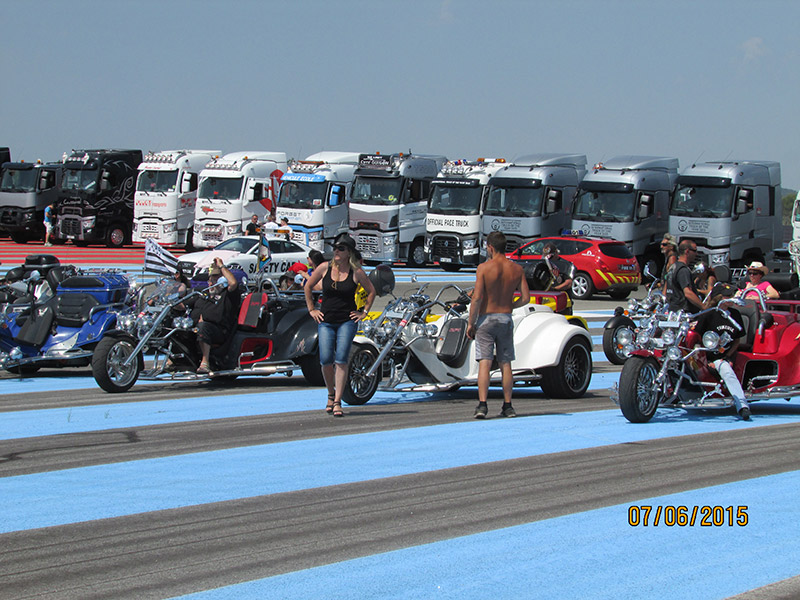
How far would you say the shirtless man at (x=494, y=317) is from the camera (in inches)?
395

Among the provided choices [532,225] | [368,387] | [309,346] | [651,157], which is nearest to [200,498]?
[368,387]

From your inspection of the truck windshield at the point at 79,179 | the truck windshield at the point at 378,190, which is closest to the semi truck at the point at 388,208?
the truck windshield at the point at 378,190

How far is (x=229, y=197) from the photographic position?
37.9 metres

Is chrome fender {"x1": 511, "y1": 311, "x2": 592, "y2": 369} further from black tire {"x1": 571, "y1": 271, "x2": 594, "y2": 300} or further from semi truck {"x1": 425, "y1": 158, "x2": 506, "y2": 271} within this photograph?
semi truck {"x1": 425, "y1": 158, "x2": 506, "y2": 271}

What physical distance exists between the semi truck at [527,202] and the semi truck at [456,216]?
0.45 meters

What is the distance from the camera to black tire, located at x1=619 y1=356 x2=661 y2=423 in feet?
30.9

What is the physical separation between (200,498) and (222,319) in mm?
5442

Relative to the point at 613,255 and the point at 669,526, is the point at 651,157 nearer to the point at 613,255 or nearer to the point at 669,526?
the point at 613,255

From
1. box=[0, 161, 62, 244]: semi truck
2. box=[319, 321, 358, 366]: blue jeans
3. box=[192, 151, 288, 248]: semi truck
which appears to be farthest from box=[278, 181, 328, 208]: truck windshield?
box=[319, 321, 358, 366]: blue jeans

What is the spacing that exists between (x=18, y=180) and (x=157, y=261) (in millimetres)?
30931

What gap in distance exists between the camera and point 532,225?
34.3 meters

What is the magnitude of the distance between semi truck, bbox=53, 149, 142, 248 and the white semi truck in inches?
63.2

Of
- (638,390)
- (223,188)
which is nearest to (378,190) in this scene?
(223,188)

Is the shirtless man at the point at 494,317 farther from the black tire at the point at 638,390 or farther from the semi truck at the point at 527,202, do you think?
the semi truck at the point at 527,202
